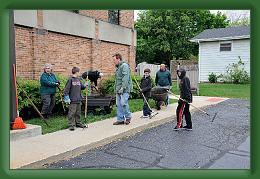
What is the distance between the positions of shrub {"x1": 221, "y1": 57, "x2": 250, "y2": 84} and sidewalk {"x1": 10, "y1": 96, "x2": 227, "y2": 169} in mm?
14001

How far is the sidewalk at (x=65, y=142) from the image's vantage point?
443 cm

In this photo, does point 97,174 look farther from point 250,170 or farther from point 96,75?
point 96,75

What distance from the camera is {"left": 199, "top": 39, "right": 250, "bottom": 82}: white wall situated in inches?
862

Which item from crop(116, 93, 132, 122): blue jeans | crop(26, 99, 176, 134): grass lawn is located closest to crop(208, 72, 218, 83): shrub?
crop(26, 99, 176, 134): grass lawn

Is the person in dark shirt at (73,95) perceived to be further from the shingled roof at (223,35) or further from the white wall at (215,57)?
the white wall at (215,57)

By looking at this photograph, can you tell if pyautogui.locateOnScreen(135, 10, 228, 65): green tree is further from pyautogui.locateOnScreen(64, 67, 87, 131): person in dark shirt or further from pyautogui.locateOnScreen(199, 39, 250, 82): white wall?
pyautogui.locateOnScreen(64, 67, 87, 131): person in dark shirt

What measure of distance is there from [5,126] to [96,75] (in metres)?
8.06

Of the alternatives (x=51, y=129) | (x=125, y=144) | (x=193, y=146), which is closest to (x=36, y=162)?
(x=125, y=144)

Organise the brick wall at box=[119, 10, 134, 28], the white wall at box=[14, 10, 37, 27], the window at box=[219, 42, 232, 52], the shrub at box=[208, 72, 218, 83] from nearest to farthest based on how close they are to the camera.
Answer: the white wall at box=[14, 10, 37, 27], the brick wall at box=[119, 10, 134, 28], the shrub at box=[208, 72, 218, 83], the window at box=[219, 42, 232, 52]

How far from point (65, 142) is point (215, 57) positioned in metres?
19.0

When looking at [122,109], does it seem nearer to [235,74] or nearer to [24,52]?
[24,52]

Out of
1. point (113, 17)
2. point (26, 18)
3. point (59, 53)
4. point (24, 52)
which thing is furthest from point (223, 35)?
point (24, 52)

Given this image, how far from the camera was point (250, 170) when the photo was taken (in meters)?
1.14
